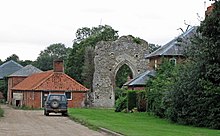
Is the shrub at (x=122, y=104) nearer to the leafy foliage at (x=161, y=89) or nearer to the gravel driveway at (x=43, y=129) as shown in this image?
the leafy foliage at (x=161, y=89)

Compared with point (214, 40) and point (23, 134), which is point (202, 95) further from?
point (23, 134)

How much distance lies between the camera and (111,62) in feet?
259

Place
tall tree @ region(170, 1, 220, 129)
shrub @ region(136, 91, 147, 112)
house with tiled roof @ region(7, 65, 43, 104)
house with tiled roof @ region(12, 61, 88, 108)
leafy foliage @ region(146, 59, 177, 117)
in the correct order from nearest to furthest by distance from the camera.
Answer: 1. tall tree @ region(170, 1, 220, 129)
2. leafy foliage @ region(146, 59, 177, 117)
3. shrub @ region(136, 91, 147, 112)
4. house with tiled roof @ region(12, 61, 88, 108)
5. house with tiled roof @ region(7, 65, 43, 104)

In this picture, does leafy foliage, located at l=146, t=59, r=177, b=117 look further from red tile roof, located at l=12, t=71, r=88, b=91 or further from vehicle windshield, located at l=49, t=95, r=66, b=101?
red tile roof, located at l=12, t=71, r=88, b=91

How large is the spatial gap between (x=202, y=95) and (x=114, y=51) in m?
47.2

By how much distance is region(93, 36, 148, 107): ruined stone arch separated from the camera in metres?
77.9

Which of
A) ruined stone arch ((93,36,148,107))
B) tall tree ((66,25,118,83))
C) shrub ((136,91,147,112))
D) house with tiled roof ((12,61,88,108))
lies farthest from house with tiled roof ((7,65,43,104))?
shrub ((136,91,147,112))

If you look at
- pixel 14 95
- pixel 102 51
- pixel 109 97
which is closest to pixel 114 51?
pixel 102 51

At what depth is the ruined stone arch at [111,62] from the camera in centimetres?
7794

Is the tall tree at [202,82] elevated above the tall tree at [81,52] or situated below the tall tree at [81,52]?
below

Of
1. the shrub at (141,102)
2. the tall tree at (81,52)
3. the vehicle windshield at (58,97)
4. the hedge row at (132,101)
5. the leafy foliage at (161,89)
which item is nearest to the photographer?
the leafy foliage at (161,89)

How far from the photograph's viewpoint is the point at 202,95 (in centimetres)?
3191

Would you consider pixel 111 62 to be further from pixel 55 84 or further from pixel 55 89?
pixel 55 89

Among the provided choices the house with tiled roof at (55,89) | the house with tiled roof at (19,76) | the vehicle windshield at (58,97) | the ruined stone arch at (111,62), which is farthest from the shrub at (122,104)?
the house with tiled roof at (19,76)
